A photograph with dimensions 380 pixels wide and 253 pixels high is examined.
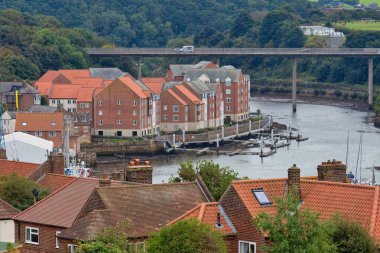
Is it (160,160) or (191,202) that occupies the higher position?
(191,202)

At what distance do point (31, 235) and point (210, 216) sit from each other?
3.59 meters

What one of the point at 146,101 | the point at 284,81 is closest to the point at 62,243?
the point at 146,101

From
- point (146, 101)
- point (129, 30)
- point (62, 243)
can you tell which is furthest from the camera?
point (129, 30)

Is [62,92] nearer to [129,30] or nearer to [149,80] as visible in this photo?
[149,80]

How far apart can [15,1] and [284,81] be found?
44.9 m

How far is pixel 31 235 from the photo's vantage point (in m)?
23.2

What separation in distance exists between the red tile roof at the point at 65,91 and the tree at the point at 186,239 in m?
62.8

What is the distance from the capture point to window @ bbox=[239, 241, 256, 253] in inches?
807

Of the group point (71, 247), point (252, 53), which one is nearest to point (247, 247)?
point (71, 247)

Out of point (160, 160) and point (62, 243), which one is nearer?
point (62, 243)

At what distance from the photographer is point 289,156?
69.6 meters

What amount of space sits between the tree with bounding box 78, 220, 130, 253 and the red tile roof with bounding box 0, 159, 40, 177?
28.8 ft

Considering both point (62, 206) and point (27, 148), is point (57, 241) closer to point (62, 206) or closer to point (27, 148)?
point (62, 206)

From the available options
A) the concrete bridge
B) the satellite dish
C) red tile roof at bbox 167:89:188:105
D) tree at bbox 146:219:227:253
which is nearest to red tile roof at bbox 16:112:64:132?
red tile roof at bbox 167:89:188:105
